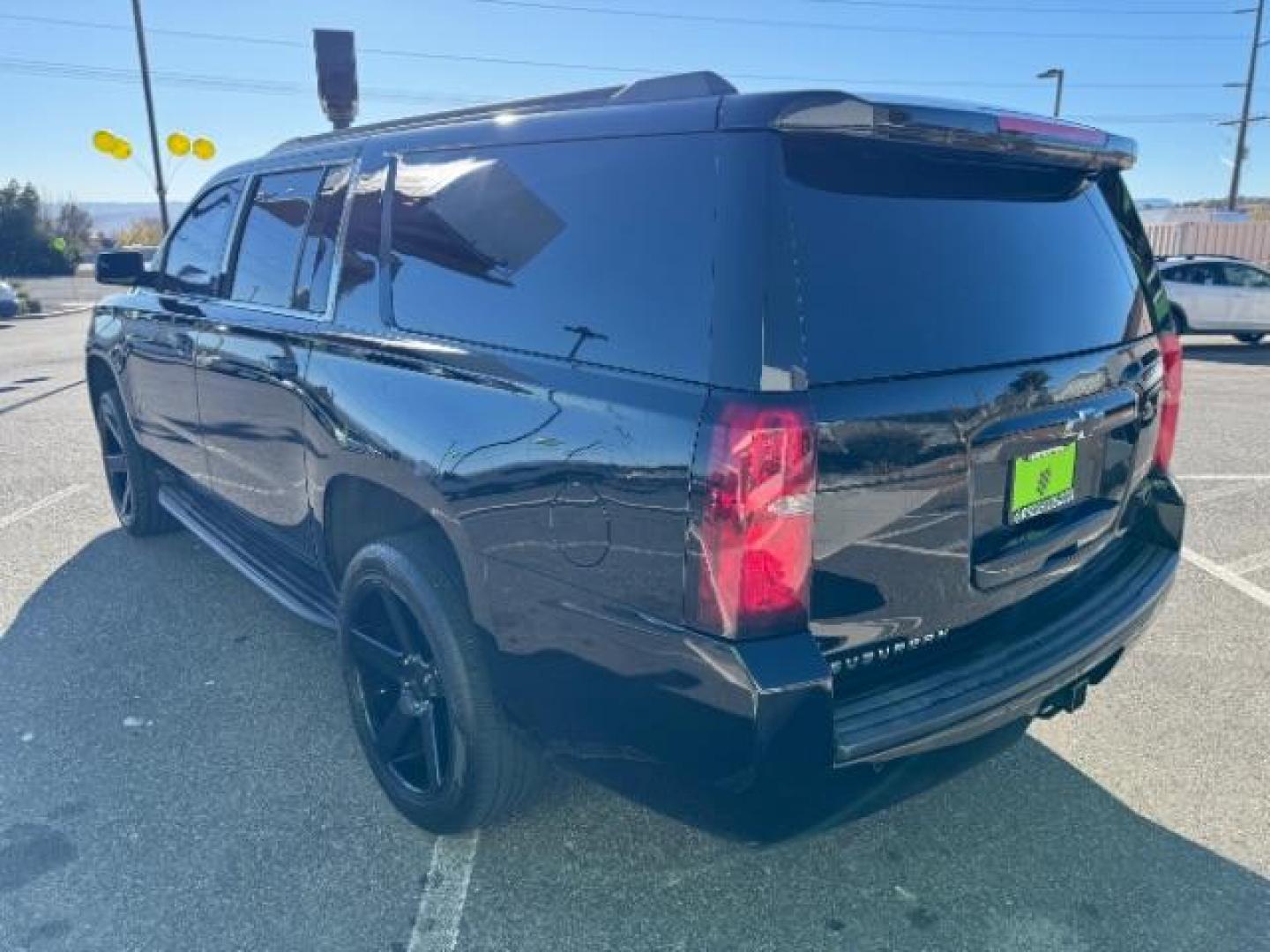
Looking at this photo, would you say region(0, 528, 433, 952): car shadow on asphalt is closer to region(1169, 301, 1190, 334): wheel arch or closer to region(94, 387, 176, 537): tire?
region(94, 387, 176, 537): tire

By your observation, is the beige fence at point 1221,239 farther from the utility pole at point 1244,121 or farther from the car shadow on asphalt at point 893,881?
the car shadow on asphalt at point 893,881

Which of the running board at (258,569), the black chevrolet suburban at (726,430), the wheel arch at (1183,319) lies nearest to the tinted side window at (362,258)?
the black chevrolet suburban at (726,430)

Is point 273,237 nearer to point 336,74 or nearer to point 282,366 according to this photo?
point 282,366

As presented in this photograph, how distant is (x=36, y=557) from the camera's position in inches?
192

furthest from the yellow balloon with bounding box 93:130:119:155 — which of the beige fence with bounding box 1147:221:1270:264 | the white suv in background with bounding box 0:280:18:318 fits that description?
the beige fence with bounding box 1147:221:1270:264

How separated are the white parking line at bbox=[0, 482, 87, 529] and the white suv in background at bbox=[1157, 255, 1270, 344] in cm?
1622

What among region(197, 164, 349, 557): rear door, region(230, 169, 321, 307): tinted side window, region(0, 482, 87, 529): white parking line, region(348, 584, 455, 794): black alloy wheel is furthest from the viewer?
region(0, 482, 87, 529): white parking line

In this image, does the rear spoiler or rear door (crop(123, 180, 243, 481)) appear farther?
rear door (crop(123, 180, 243, 481))

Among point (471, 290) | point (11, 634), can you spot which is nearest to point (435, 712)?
point (471, 290)

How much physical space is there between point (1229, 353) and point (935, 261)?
53.9 ft

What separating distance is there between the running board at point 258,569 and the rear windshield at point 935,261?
199cm

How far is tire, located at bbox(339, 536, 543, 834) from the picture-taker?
2.43 m

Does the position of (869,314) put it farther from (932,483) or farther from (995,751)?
(995,751)

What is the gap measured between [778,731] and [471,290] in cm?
133
